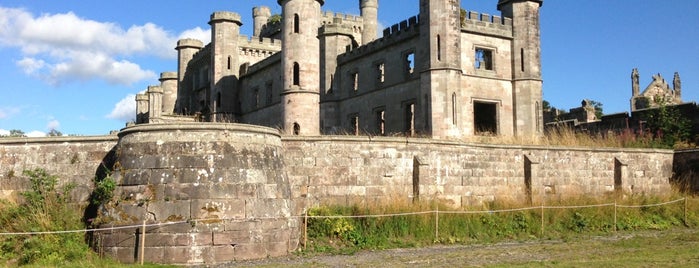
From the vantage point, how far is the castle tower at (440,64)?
26578mm

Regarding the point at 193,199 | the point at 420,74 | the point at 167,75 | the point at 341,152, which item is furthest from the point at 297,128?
the point at 167,75

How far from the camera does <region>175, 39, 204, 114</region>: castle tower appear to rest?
4859 cm

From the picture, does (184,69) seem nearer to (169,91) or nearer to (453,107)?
(169,91)

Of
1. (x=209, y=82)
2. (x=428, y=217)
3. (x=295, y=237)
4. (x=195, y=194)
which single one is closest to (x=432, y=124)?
(x=428, y=217)

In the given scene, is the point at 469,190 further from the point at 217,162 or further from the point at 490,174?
the point at 217,162

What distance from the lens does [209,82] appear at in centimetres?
4469

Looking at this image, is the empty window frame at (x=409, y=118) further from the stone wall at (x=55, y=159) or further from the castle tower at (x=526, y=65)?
the stone wall at (x=55, y=159)

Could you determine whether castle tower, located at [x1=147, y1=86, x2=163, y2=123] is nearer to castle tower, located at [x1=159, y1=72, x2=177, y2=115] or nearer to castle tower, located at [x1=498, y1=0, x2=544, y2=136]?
castle tower, located at [x1=159, y1=72, x2=177, y2=115]

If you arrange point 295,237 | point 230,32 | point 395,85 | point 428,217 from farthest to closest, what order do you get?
point 230,32 → point 395,85 → point 428,217 → point 295,237

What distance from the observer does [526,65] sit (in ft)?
96.4

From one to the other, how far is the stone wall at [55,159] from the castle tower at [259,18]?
39408 millimetres

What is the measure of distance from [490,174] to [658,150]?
7250 mm

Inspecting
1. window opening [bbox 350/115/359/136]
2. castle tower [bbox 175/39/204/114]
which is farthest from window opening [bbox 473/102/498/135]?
castle tower [bbox 175/39/204/114]

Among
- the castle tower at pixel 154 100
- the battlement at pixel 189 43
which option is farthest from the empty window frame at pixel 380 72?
the battlement at pixel 189 43
